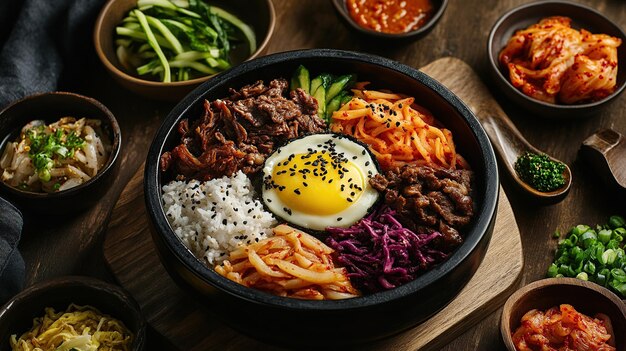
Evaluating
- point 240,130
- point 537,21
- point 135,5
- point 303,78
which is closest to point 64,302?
point 240,130

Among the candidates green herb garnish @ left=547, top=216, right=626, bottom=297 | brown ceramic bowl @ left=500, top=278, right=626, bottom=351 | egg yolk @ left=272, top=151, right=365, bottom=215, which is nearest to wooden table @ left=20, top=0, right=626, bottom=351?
green herb garnish @ left=547, top=216, right=626, bottom=297

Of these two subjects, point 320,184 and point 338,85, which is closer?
point 320,184

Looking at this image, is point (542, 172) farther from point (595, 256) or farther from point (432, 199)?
point (432, 199)

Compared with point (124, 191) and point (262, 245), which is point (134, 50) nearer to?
point (124, 191)

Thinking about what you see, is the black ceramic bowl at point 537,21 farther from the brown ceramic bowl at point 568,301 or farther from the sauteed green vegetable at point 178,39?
the sauteed green vegetable at point 178,39

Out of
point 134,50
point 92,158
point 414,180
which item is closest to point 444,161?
point 414,180

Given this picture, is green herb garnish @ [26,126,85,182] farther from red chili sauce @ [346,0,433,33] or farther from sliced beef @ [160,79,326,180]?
red chili sauce @ [346,0,433,33]
